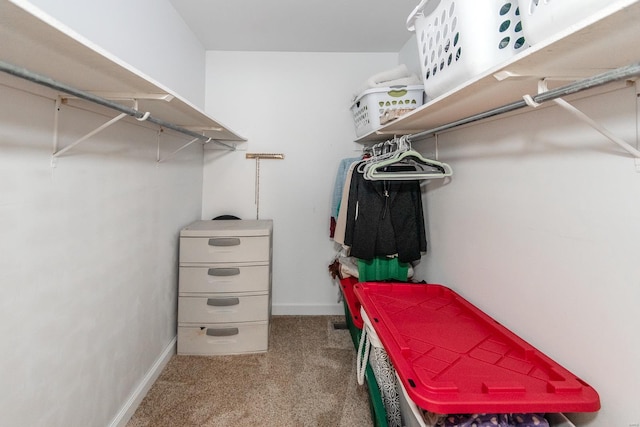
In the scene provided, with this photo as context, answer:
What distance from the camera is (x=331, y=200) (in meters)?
2.53

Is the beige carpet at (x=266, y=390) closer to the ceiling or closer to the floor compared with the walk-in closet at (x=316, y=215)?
closer to the floor

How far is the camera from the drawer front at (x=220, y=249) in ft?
6.31

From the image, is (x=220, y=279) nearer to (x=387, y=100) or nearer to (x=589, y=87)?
(x=387, y=100)

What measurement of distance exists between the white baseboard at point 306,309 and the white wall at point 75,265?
3.33 feet

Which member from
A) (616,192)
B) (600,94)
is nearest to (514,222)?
(616,192)

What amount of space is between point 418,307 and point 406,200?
667mm

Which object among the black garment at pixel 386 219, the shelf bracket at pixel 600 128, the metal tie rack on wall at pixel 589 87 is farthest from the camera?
the black garment at pixel 386 219

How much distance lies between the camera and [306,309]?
255 centimetres

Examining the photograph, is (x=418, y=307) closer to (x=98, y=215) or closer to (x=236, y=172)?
(x=98, y=215)

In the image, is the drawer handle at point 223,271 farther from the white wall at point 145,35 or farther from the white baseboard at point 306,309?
the white wall at point 145,35

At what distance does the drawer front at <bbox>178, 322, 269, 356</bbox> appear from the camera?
1936 millimetres

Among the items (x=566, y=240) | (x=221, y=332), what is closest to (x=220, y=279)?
(x=221, y=332)

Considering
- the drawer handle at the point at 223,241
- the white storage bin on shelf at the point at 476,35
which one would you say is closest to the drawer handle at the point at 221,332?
the drawer handle at the point at 223,241

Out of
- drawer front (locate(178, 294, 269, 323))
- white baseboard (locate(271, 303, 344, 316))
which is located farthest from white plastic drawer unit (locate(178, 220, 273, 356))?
white baseboard (locate(271, 303, 344, 316))
